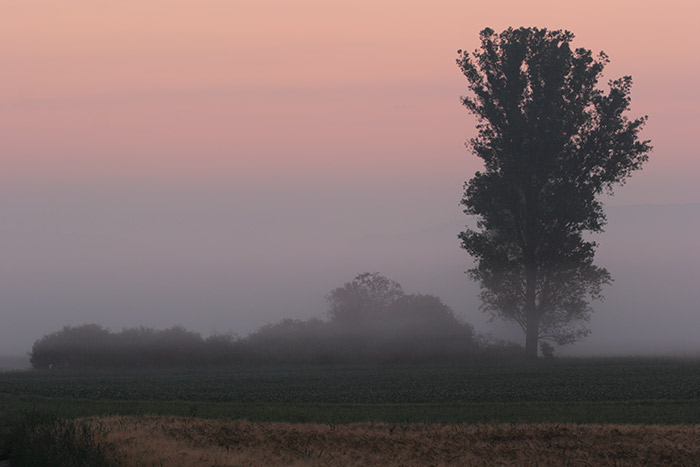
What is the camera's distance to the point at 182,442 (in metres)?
20.0

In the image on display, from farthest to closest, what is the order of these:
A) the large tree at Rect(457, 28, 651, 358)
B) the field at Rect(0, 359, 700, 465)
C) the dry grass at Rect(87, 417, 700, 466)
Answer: the large tree at Rect(457, 28, 651, 358), the field at Rect(0, 359, 700, 465), the dry grass at Rect(87, 417, 700, 466)

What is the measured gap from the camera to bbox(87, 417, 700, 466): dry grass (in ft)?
59.3

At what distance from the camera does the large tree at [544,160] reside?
5959cm

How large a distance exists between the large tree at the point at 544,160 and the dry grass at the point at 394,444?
1516 inches

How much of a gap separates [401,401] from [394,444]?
48.6ft

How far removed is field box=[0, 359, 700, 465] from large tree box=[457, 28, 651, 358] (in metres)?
13.2

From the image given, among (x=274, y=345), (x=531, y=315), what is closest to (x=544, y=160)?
(x=531, y=315)

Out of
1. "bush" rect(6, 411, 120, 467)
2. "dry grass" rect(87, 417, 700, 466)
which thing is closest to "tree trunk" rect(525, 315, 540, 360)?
"dry grass" rect(87, 417, 700, 466)

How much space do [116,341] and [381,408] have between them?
4730cm

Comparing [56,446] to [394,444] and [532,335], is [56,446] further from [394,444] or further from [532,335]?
[532,335]

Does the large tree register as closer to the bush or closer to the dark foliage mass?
the dark foliage mass

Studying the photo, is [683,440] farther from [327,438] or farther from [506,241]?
[506,241]

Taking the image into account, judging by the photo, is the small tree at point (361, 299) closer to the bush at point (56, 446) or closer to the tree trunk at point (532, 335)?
the tree trunk at point (532, 335)

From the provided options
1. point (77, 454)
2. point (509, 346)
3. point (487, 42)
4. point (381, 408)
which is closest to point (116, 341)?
point (509, 346)
